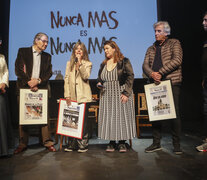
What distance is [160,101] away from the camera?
2574 millimetres

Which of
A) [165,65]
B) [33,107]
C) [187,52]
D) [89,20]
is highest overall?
[89,20]

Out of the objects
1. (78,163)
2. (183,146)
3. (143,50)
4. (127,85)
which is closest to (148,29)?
(143,50)

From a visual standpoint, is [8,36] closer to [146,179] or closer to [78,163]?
[78,163]

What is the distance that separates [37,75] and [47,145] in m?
0.96

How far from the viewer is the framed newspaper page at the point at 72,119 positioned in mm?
2725

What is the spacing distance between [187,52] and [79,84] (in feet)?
11.9

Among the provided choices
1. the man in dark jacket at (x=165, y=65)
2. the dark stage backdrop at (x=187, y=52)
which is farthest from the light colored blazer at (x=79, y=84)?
the dark stage backdrop at (x=187, y=52)

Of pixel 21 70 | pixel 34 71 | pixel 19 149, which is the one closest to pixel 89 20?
pixel 34 71

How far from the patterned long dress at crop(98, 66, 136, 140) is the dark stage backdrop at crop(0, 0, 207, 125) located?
2404 millimetres

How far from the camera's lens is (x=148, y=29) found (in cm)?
459

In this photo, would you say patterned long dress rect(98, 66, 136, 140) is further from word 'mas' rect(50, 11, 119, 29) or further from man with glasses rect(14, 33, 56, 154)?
word 'mas' rect(50, 11, 119, 29)

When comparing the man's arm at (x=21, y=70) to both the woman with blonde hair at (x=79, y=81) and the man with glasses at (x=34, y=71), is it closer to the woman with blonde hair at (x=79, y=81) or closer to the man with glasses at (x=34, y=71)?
the man with glasses at (x=34, y=71)

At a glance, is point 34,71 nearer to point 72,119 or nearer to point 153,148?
point 72,119

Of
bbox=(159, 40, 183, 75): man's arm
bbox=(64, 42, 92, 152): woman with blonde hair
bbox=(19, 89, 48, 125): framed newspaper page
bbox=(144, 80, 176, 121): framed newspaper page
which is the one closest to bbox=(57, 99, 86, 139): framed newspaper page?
bbox=(64, 42, 92, 152): woman with blonde hair
